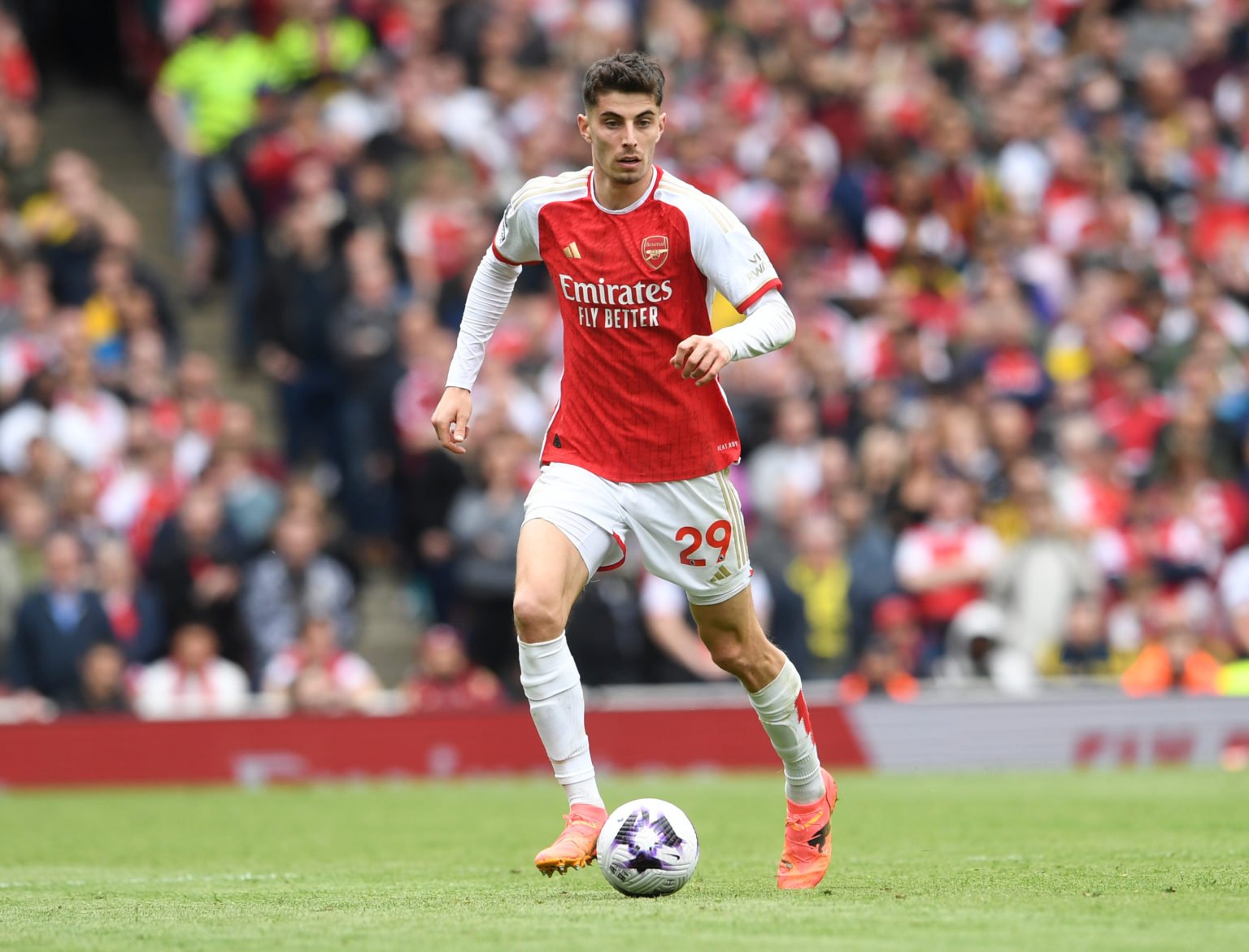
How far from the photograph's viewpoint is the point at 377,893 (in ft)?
24.7

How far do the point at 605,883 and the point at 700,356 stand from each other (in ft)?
7.79

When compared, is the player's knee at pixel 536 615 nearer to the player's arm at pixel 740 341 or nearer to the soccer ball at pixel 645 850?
the soccer ball at pixel 645 850

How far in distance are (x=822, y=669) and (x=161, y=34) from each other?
999 cm

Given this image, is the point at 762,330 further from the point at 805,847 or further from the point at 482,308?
the point at 805,847

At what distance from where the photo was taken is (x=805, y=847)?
25.3ft

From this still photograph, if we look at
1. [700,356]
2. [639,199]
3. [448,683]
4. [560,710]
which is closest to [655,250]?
[639,199]

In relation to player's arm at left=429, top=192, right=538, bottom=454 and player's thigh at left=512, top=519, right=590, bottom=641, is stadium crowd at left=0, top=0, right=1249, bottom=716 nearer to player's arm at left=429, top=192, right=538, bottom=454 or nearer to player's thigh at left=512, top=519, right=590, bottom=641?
player's arm at left=429, top=192, right=538, bottom=454

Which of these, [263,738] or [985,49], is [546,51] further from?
[263,738]

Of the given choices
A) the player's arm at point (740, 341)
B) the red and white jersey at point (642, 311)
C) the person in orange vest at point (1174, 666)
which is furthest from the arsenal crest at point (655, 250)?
the person in orange vest at point (1174, 666)

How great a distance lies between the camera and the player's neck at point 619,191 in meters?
7.49

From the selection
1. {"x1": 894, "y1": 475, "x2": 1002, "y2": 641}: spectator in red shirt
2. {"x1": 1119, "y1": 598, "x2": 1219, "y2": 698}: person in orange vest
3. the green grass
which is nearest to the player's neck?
the green grass

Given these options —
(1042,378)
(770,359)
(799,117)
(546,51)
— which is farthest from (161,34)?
(1042,378)

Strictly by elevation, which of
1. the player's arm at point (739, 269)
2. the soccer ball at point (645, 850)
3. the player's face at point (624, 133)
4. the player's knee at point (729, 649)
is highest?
the player's face at point (624, 133)

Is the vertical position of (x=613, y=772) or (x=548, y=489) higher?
(x=548, y=489)
